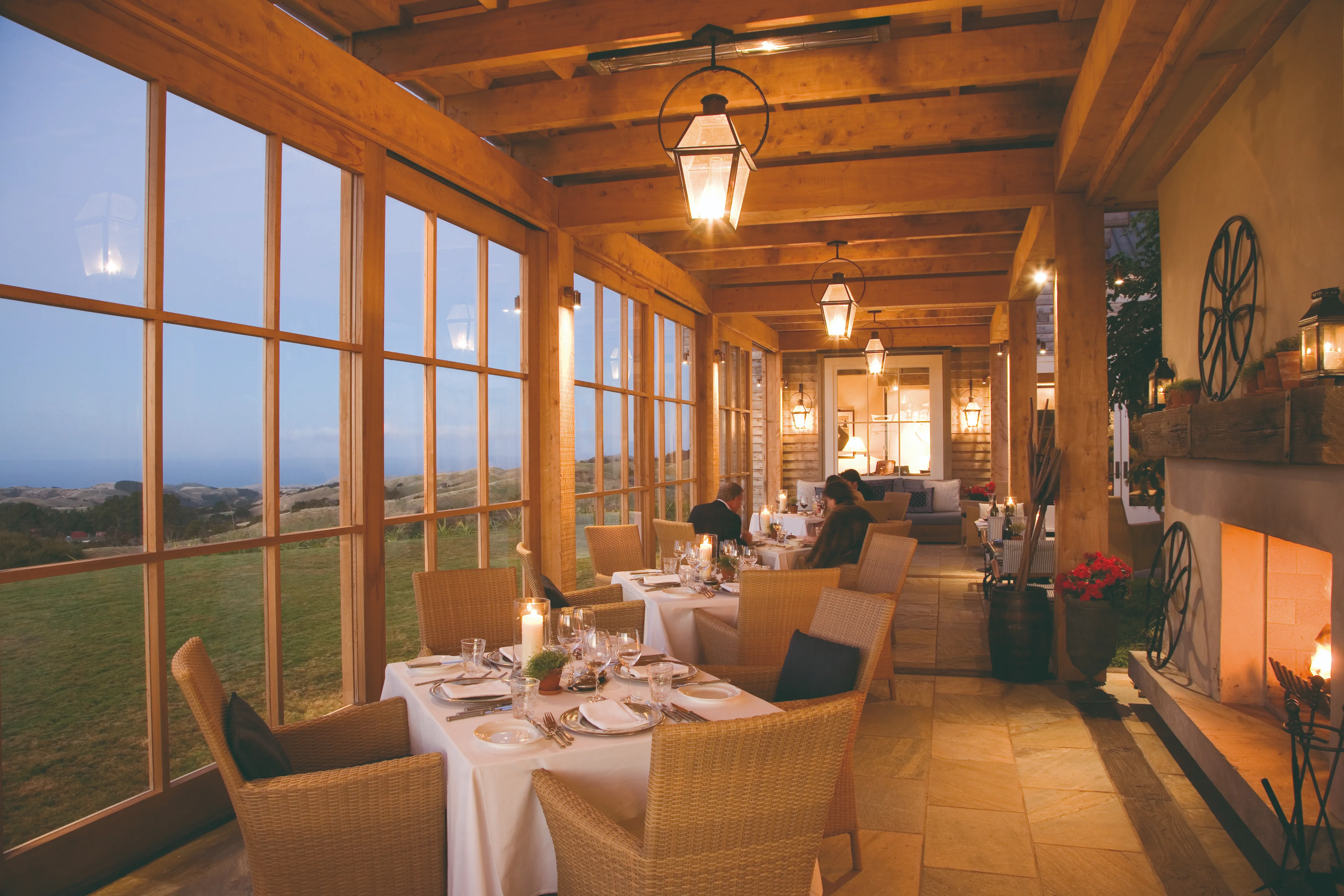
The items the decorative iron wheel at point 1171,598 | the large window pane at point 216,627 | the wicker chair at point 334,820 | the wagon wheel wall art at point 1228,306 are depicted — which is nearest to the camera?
the wicker chair at point 334,820

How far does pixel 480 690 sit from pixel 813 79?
3.41m

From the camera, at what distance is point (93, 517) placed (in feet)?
9.59

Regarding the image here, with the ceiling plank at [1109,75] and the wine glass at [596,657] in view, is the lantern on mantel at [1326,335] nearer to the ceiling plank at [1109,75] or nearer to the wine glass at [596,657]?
the ceiling plank at [1109,75]

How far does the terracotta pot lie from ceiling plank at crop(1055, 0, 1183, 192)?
4.00 feet

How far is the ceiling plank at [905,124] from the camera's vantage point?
4.88 meters

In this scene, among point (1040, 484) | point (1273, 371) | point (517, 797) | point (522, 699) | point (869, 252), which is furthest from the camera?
point (869, 252)

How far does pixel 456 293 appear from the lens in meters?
4.95

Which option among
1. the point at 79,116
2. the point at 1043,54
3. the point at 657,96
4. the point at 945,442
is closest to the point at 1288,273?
the point at 1043,54

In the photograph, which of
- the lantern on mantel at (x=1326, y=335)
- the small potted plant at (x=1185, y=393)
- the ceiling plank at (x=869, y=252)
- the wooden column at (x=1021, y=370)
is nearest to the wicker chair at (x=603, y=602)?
the lantern on mantel at (x=1326, y=335)

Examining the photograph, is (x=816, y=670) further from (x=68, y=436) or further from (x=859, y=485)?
(x=859, y=485)

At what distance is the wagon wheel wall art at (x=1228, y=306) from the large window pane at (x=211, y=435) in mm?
4056

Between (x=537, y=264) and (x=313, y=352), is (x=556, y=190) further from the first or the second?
(x=313, y=352)

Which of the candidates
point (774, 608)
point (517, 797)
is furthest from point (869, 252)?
point (517, 797)

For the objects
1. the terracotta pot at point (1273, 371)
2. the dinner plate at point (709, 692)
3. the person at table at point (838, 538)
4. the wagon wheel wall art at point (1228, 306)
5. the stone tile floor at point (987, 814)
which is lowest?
the stone tile floor at point (987, 814)
